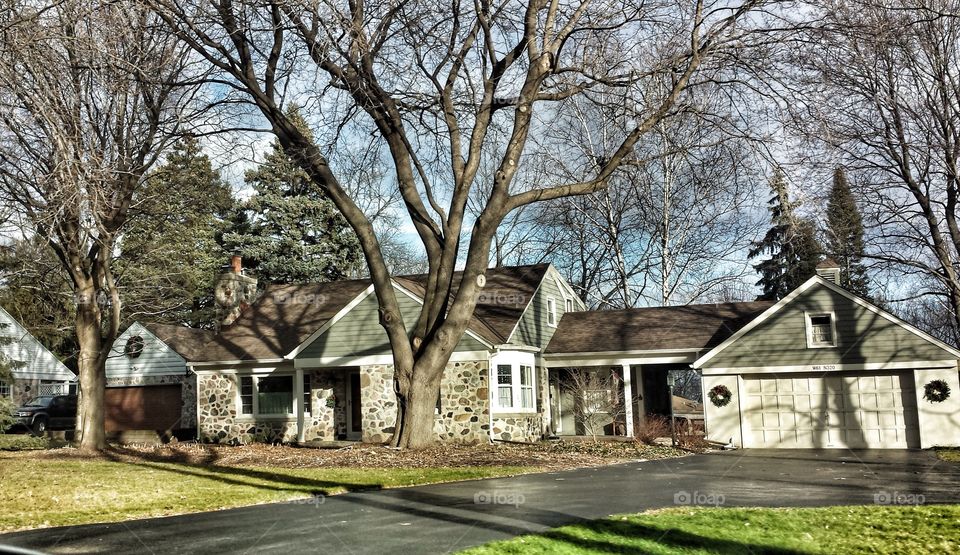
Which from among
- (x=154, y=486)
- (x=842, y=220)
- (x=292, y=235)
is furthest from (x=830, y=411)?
(x=292, y=235)

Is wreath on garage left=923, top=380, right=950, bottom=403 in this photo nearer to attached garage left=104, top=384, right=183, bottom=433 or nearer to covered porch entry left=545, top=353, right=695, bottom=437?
covered porch entry left=545, top=353, right=695, bottom=437

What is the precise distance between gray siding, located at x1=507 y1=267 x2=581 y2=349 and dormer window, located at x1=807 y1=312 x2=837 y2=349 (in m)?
8.49

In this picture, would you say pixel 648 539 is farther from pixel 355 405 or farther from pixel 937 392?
pixel 355 405

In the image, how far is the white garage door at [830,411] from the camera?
25094 millimetres

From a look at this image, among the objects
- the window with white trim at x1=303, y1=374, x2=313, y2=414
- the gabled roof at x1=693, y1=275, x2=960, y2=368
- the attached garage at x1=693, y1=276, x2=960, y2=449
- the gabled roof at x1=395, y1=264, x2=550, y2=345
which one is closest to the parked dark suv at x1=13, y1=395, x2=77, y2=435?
the window with white trim at x1=303, y1=374, x2=313, y2=414

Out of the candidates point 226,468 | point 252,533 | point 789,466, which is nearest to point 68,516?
point 252,533

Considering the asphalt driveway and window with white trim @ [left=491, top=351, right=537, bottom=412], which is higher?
window with white trim @ [left=491, top=351, right=537, bottom=412]

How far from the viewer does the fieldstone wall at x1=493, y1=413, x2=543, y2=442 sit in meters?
26.3

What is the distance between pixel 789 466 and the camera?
63.7 ft

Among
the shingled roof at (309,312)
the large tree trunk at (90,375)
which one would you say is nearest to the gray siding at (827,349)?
the shingled roof at (309,312)

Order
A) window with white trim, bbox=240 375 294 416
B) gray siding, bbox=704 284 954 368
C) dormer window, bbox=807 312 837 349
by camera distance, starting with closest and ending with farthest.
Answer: gray siding, bbox=704 284 954 368, dormer window, bbox=807 312 837 349, window with white trim, bbox=240 375 294 416

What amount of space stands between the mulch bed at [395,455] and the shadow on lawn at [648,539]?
844 cm

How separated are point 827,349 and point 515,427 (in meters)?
9.17

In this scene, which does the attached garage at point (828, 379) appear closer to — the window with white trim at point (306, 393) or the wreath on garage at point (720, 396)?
the wreath on garage at point (720, 396)
